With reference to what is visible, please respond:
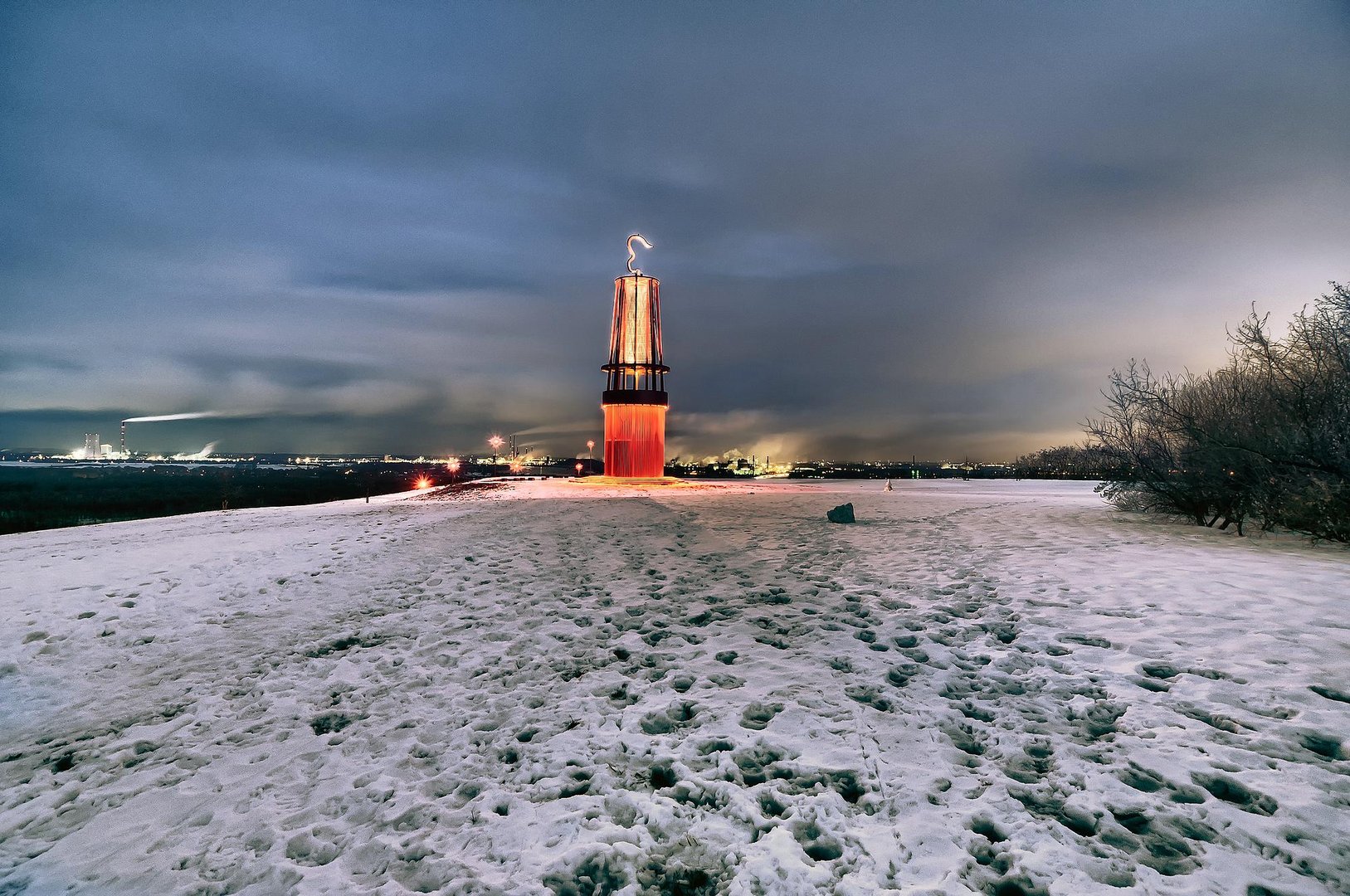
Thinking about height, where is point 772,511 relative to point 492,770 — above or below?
above

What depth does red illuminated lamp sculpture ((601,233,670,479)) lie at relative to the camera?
1093 inches

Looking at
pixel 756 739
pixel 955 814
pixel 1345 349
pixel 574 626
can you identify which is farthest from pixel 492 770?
pixel 1345 349

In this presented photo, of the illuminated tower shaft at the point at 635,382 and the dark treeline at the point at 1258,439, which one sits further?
the illuminated tower shaft at the point at 635,382

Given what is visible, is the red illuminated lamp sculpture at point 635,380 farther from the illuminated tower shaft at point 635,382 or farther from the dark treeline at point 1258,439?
the dark treeline at point 1258,439

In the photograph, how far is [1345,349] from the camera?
8.91 metres

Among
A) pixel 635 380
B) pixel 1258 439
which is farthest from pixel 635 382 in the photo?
pixel 1258 439

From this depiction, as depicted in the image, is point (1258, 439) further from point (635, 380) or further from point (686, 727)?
point (635, 380)

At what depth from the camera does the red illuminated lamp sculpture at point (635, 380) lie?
27.8 metres

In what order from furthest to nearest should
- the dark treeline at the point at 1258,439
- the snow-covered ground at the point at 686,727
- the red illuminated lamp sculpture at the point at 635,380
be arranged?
1. the red illuminated lamp sculpture at the point at 635,380
2. the dark treeline at the point at 1258,439
3. the snow-covered ground at the point at 686,727

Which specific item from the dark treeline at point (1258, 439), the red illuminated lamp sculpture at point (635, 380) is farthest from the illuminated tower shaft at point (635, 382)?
the dark treeline at point (1258, 439)

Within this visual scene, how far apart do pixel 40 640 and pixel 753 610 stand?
8956 mm

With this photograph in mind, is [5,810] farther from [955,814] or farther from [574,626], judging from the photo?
[955,814]

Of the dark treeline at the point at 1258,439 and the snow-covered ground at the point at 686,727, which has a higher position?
the dark treeline at the point at 1258,439

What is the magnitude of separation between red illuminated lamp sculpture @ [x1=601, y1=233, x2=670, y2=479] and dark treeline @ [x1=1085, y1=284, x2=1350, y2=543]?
18457mm
